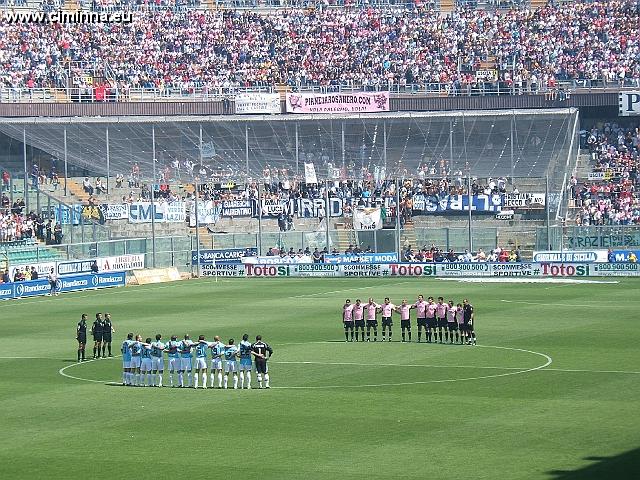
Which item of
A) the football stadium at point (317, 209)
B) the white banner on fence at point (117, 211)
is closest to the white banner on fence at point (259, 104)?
the football stadium at point (317, 209)

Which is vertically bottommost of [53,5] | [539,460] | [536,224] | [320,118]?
[539,460]

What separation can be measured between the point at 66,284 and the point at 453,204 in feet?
75.5

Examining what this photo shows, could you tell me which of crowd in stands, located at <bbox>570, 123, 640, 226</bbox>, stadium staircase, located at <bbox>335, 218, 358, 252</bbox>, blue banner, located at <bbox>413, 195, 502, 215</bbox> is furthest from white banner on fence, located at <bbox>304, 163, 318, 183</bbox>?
crowd in stands, located at <bbox>570, 123, 640, 226</bbox>

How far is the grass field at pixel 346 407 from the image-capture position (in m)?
25.0

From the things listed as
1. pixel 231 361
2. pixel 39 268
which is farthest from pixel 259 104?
pixel 231 361

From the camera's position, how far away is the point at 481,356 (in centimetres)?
3994

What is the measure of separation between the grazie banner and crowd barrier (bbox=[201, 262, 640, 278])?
1126 centimetres

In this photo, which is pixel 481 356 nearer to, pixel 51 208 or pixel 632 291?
pixel 632 291

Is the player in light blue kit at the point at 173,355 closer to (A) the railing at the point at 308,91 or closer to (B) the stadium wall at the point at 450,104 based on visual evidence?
(B) the stadium wall at the point at 450,104

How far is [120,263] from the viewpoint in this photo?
2805 inches

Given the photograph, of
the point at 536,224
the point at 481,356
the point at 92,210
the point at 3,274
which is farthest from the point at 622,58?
the point at 481,356

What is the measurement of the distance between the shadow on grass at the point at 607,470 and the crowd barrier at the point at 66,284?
43302 millimetres

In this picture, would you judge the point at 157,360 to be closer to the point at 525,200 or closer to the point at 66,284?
the point at 66,284

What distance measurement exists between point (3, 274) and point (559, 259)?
29.0m
